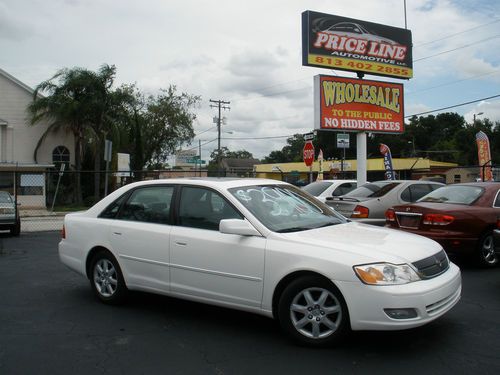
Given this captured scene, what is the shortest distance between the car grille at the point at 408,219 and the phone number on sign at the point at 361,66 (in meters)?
10.7

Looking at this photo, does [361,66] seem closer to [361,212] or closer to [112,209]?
[361,212]

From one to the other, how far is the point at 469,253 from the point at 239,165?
4247 inches

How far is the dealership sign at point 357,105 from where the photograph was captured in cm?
1778

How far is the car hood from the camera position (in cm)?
423

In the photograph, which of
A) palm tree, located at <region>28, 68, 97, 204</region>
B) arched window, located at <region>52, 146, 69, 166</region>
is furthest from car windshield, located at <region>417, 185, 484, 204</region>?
arched window, located at <region>52, 146, 69, 166</region>

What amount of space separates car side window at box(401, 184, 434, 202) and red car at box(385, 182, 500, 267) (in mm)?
2119

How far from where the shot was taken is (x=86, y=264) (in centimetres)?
618

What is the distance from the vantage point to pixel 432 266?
443 centimetres

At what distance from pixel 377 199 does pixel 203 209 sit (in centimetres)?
596

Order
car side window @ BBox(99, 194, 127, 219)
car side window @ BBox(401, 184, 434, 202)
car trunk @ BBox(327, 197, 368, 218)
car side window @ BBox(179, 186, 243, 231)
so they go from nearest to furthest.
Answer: car side window @ BBox(179, 186, 243, 231) → car side window @ BBox(99, 194, 127, 219) → car trunk @ BBox(327, 197, 368, 218) → car side window @ BBox(401, 184, 434, 202)

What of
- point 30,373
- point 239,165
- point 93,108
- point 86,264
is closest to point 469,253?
point 86,264

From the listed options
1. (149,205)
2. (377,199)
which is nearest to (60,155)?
(377,199)

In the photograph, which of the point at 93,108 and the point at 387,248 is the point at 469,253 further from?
the point at 93,108

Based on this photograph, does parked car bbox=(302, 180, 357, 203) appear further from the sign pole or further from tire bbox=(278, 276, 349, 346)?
tire bbox=(278, 276, 349, 346)
